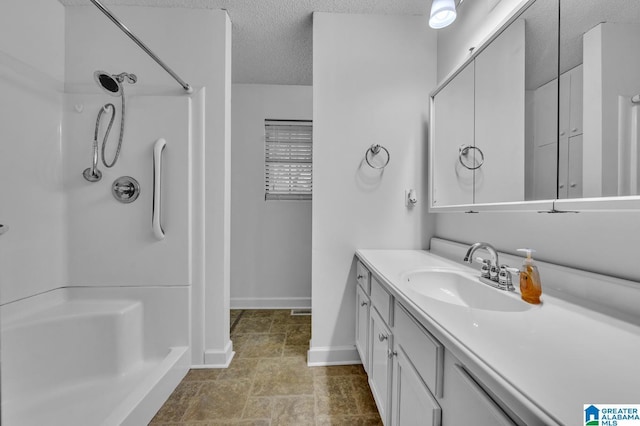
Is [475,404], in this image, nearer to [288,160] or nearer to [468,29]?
→ [468,29]

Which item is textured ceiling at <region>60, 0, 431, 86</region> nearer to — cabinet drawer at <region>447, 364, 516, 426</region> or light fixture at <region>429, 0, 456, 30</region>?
light fixture at <region>429, 0, 456, 30</region>

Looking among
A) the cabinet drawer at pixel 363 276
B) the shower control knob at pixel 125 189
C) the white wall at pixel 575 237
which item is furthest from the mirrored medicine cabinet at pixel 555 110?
the shower control knob at pixel 125 189

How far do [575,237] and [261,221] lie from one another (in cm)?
260

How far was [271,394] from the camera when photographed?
1646 millimetres

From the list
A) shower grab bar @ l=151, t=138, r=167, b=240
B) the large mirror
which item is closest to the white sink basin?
the large mirror

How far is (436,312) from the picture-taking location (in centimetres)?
80

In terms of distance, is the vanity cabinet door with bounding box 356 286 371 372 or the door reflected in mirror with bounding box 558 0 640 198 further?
the vanity cabinet door with bounding box 356 286 371 372

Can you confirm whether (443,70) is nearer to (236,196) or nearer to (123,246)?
(236,196)

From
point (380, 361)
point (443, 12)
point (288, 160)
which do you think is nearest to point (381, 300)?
point (380, 361)

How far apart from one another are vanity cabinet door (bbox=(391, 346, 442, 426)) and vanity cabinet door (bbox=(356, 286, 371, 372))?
479 millimetres

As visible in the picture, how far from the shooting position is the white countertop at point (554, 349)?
471 mm

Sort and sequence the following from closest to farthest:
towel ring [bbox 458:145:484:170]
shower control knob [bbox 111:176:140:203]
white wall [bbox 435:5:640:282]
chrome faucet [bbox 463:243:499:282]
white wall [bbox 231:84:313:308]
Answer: white wall [bbox 435:5:640:282] < chrome faucet [bbox 463:243:499:282] < towel ring [bbox 458:145:484:170] < shower control knob [bbox 111:176:140:203] < white wall [bbox 231:84:313:308]

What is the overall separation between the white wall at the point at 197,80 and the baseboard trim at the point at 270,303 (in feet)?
3.45

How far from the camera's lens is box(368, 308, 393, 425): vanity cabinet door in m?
1.17
